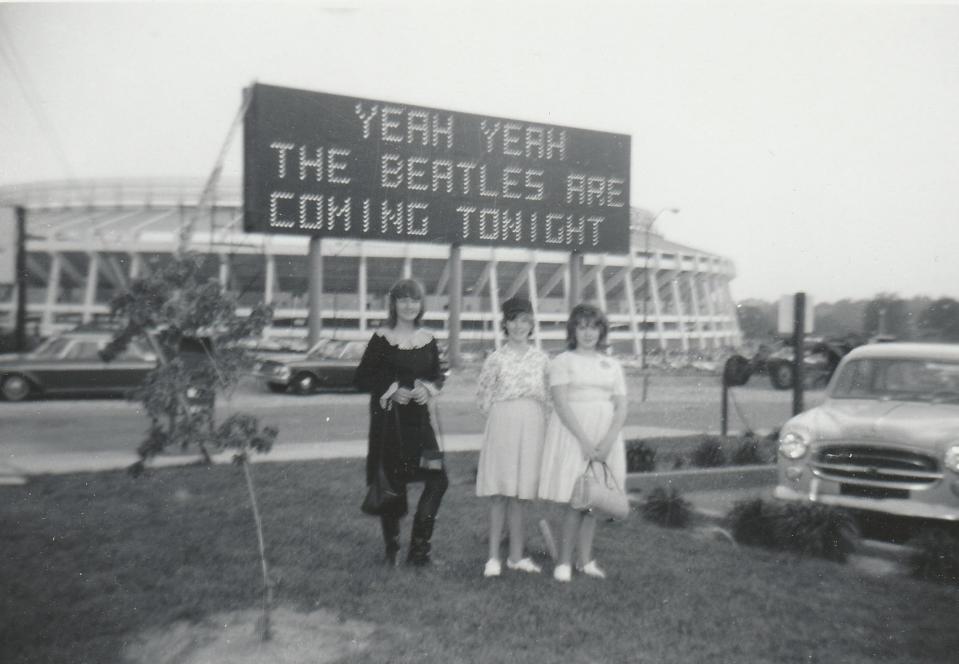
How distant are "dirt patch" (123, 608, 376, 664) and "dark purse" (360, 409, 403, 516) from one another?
0.78 meters

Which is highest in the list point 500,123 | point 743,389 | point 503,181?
point 500,123

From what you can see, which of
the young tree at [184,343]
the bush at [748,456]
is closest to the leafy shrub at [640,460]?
the bush at [748,456]

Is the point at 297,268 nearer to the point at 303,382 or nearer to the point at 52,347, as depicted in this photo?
the point at 303,382

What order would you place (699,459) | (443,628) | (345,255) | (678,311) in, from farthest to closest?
(678,311) < (345,255) < (699,459) < (443,628)

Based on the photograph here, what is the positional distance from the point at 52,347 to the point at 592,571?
16.0 meters

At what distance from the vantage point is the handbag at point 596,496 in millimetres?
4992

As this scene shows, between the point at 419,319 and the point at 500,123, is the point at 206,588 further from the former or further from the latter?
the point at 500,123

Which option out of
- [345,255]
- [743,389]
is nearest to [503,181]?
[743,389]

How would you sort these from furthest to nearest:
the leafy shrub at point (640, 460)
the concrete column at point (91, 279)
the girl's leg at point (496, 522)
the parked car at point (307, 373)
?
the concrete column at point (91, 279)
the parked car at point (307, 373)
the leafy shrub at point (640, 460)
the girl's leg at point (496, 522)

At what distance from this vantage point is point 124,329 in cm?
604

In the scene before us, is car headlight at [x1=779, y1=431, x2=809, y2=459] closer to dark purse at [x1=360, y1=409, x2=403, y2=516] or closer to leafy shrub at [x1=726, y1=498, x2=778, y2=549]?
leafy shrub at [x1=726, y1=498, x2=778, y2=549]

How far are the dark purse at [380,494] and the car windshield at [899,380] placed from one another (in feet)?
Result: 15.7

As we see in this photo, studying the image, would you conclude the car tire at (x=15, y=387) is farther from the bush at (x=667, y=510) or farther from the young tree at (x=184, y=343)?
the bush at (x=667, y=510)

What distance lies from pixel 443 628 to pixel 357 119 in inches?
246
